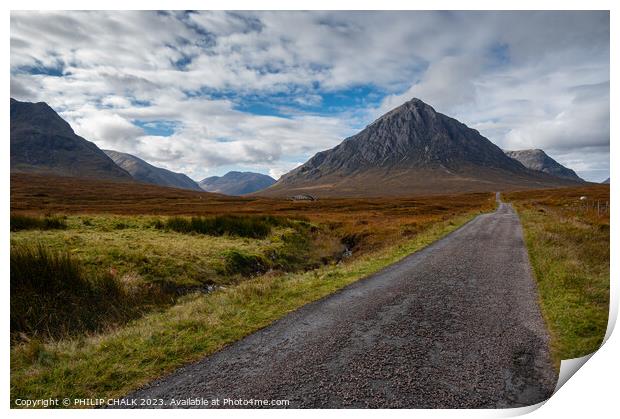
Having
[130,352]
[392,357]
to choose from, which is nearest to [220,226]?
Result: [130,352]

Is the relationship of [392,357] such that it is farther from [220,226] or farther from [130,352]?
[220,226]

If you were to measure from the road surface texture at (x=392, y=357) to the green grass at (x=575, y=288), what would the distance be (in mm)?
397

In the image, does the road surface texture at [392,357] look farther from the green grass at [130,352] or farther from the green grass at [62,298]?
the green grass at [62,298]

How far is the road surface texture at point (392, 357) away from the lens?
19.0 ft

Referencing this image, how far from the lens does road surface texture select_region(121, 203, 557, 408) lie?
228 inches

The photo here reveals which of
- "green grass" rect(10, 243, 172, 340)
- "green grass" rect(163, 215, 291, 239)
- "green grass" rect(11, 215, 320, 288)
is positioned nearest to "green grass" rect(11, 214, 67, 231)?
"green grass" rect(11, 215, 320, 288)

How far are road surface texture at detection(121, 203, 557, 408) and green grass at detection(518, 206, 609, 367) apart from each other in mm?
397

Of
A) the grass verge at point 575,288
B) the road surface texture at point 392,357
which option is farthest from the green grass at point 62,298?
the grass verge at point 575,288

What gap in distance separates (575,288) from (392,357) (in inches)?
308

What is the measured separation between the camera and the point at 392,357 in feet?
22.5

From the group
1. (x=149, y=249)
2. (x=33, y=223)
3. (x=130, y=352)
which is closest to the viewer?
(x=130, y=352)

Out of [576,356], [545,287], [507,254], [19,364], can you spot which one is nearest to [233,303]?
[19,364]

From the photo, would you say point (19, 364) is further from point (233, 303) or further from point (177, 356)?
point (233, 303)
